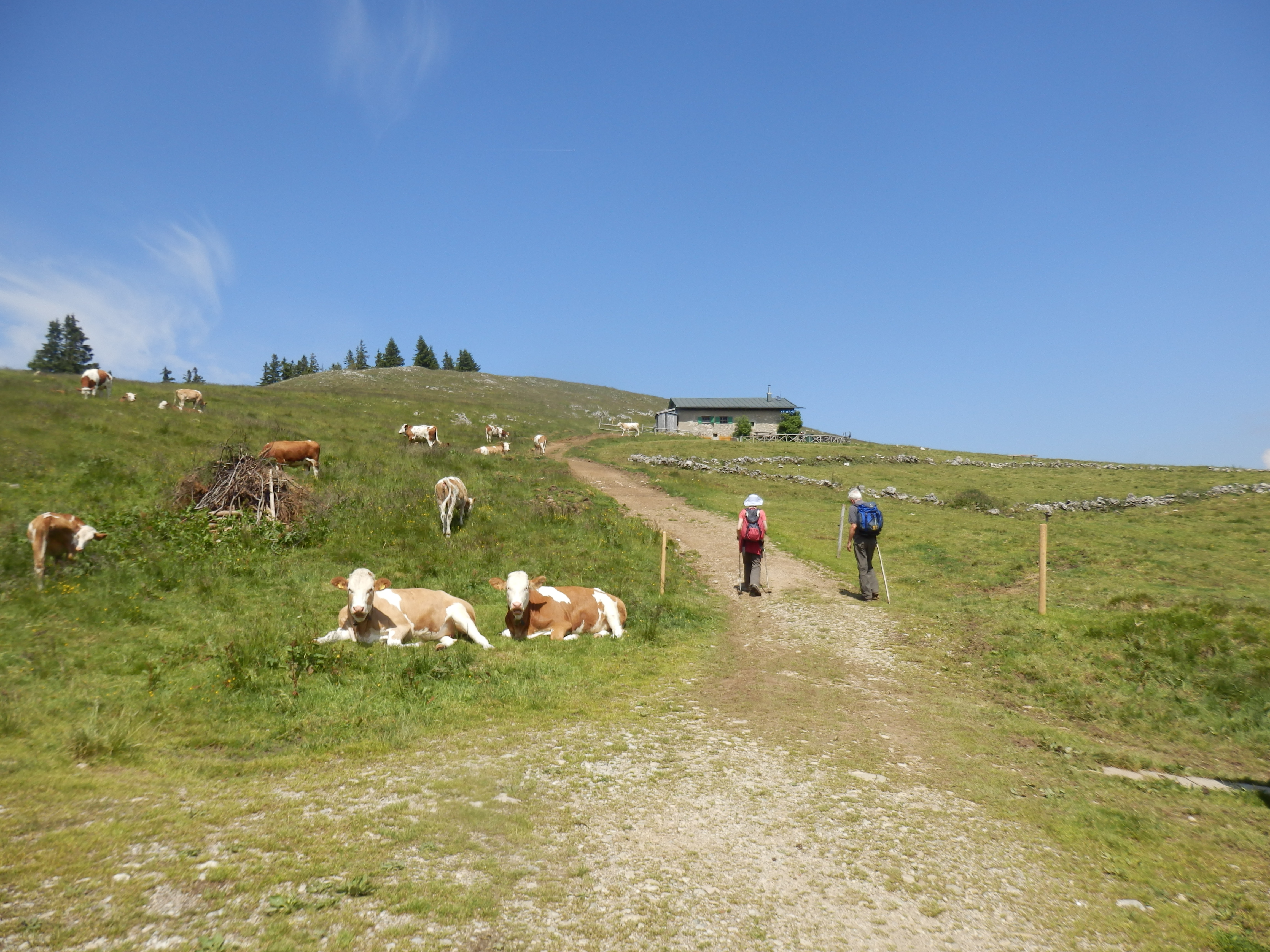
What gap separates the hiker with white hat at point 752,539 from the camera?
14.6 m

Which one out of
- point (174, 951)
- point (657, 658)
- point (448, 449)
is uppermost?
point (448, 449)

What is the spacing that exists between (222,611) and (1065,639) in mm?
13495

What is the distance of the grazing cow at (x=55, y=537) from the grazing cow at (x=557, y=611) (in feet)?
23.3

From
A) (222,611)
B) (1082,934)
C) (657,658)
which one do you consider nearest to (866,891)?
(1082,934)

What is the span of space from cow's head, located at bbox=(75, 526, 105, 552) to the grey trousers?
1461cm

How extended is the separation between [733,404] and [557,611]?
7366 centimetres

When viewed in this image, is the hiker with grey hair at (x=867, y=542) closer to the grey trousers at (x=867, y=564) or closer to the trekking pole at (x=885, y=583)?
the grey trousers at (x=867, y=564)

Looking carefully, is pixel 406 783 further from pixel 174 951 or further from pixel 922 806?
pixel 922 806

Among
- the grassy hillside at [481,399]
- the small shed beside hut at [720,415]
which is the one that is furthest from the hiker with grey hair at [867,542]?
the small shed beside hut at [720,415]

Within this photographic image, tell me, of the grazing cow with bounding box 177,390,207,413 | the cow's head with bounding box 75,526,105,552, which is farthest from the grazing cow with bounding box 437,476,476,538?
the grazing cow with bounding box 177,390,207,413

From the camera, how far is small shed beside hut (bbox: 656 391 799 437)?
8038 cm

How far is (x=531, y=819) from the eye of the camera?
5094mm

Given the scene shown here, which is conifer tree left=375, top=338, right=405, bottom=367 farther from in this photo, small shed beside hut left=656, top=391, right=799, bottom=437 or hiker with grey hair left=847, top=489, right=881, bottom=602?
hiker with grey hair left=847, top=489, right=881, bottom=602

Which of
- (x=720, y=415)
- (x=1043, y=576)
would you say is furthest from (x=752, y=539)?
(x=720, y=415)
